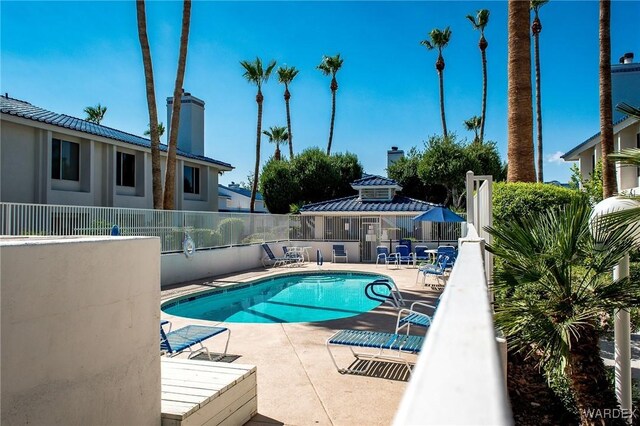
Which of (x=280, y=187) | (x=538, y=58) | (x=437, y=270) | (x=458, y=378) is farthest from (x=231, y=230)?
(x=538, y=58)

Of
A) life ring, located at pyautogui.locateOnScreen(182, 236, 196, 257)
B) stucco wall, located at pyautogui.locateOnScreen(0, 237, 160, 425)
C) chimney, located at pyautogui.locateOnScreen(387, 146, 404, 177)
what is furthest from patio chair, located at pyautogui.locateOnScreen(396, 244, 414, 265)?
chimney, located at pyautogui.locateOnScreen(387, 146, 404, 177)

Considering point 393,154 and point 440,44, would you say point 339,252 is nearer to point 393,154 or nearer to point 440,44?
point 393,154

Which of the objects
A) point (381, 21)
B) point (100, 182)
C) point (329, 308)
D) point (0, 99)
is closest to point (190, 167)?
point (100, 182)

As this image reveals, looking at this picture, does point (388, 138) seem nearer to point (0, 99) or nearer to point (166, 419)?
point (0, 99)

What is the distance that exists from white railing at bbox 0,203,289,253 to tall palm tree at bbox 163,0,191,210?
1027mm

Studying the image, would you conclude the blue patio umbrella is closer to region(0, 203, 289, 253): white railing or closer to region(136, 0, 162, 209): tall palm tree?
region(0, 203, 289, 253): white railing

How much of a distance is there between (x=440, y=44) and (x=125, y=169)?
3095 centimetres

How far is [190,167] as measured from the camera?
2427cm

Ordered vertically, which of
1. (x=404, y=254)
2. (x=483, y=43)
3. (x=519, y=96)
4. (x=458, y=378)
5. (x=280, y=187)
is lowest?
(x=404, y=254)

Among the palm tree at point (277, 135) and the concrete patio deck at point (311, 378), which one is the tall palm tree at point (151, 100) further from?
the palm tree at point (277, 135)

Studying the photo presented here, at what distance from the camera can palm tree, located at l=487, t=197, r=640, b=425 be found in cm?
364

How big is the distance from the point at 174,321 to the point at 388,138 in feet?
114

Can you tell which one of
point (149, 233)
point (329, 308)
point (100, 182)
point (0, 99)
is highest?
point (0, 99)

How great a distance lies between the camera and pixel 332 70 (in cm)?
4312
